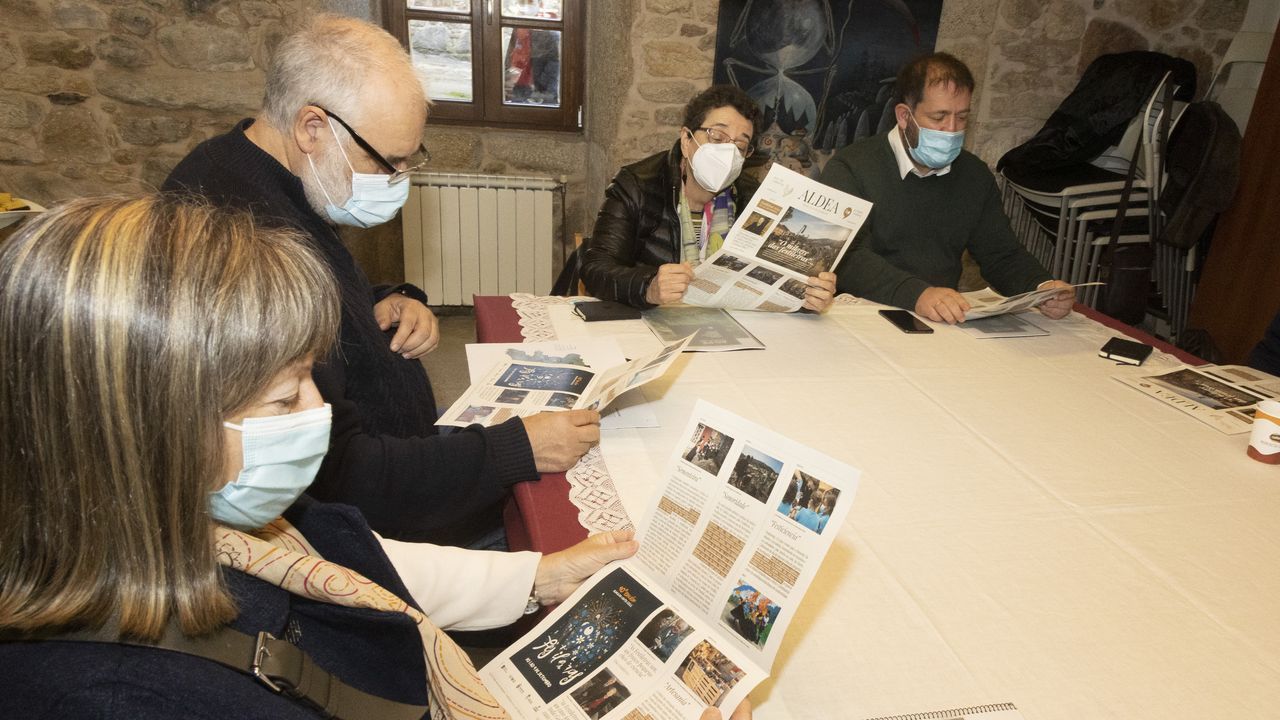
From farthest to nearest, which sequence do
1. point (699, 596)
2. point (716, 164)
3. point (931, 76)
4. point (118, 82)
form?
point (118, 82), point (931, 76), point (716, 164), point (699, 596)

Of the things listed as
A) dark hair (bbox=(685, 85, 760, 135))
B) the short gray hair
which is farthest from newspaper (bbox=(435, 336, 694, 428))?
dark hair (bbox=(685, 85, 760, 135))

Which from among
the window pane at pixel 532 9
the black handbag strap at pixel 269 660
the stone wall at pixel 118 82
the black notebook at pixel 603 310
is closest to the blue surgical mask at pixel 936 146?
the black notebook at pixel 603 310

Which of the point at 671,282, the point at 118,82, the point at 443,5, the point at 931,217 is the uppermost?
the point at 443,5

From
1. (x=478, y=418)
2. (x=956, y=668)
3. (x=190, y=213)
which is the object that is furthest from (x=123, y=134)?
(x=956, y=668)

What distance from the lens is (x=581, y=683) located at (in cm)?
92

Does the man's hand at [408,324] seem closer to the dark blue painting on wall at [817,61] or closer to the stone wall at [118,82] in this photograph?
the dark blue painting on wall at [817,61]

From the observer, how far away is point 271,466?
82cm

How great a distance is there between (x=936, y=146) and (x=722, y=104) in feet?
2.28

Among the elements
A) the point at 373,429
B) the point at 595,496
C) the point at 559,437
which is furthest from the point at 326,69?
the point at 595,496

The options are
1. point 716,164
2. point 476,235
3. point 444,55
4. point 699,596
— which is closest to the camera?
point 699,596

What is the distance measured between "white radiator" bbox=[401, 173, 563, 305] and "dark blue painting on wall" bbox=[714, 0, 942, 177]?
3.70 ft

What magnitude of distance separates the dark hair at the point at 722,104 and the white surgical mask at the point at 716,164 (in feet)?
0.21

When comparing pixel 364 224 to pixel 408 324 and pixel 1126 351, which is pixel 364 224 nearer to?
pixel 408 324

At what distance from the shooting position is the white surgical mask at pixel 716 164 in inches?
90.6
